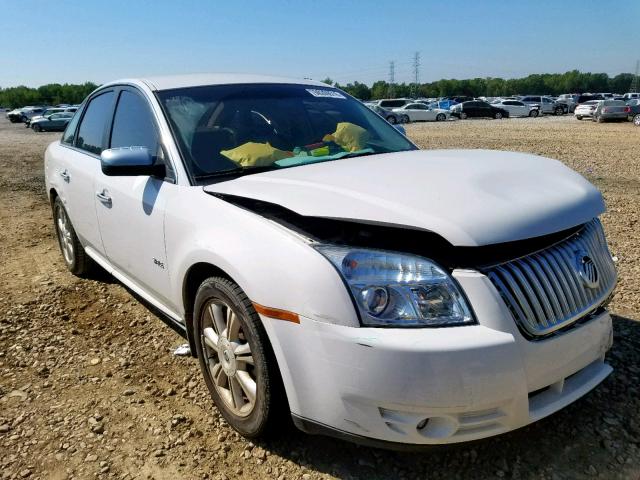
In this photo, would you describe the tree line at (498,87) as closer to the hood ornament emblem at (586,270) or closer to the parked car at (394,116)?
the parked car at (394,116)

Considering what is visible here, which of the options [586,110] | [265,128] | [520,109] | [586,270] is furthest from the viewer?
[520,109]

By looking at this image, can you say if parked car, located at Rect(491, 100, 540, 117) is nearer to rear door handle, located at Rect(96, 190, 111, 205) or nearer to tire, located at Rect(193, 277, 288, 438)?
rear door handle, located at Rect(96, 190, 111, 205)

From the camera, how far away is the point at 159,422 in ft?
8.64

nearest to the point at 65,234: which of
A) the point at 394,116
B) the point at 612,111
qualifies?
the point at 612,111

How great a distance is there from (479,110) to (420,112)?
5768 mm

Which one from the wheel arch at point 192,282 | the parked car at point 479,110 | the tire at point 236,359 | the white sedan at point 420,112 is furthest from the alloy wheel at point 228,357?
Result: the parked car at point 479,110

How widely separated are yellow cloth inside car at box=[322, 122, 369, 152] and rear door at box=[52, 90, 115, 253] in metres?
1.61

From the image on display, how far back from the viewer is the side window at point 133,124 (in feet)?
10.1

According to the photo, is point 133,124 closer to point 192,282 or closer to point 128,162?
point 128,162

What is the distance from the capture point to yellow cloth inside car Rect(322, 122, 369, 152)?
3.26 m

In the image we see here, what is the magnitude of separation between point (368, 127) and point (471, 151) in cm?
77

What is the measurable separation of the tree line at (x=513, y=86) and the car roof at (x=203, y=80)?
116 meters

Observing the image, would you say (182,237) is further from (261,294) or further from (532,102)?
(532,102)

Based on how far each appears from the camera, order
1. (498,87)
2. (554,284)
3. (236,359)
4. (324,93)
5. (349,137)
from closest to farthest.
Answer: (554,284) < (236,359) < (349,137) < (324,93) < (498,87)
